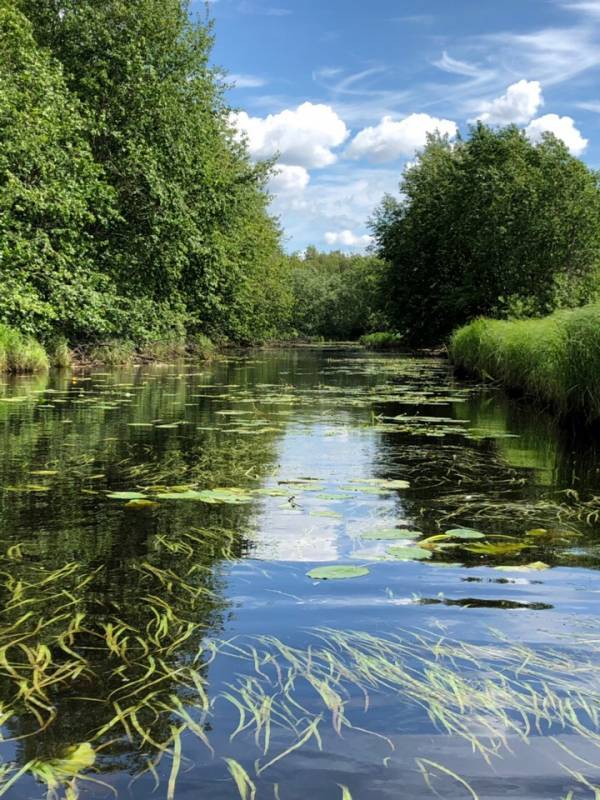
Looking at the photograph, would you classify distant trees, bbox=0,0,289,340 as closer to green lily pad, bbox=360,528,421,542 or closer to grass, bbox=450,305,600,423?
grass, bbox=450,305,600,423

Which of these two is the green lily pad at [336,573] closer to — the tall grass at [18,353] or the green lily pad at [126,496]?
the green lily pad at [126,496]

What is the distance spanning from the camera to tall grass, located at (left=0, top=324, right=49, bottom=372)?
15.5m

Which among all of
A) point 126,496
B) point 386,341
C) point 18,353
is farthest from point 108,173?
point 386,341

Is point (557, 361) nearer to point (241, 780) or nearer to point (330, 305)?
point (241, 780)

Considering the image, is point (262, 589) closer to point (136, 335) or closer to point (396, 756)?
point (396, 756)

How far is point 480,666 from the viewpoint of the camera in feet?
7.59

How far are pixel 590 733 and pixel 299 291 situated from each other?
298 feet

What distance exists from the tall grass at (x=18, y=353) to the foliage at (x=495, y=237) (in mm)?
16752

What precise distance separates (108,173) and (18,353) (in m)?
7.03

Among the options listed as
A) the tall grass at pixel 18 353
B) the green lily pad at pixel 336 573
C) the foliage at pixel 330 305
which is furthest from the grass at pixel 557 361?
the foliage at pixel 330 305

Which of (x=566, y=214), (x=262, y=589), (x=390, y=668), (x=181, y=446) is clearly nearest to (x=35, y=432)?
(x=181, y=446)

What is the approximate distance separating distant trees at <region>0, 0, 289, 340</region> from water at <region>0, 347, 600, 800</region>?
1150cm

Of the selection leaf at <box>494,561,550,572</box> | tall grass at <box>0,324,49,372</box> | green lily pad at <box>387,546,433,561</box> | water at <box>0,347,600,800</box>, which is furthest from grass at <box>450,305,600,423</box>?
tall grass at <box>0,324,49,372</box>

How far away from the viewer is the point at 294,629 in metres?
2.60
